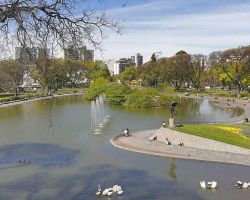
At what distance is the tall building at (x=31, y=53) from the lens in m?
11.3

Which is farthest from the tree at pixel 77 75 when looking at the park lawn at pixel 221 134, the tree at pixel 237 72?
the park lawn at pixel 221 134

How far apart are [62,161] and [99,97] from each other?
54.6 metres

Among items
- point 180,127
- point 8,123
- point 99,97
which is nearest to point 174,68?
point 99,97

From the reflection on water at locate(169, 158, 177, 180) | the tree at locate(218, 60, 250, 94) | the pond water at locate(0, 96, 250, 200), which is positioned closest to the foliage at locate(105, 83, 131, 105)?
the tree at locate(218, 60, 250, 94)

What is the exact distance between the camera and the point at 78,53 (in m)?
11.6

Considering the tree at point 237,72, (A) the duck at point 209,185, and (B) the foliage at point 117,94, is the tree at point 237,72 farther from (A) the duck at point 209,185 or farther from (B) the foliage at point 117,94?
Answer: (A) the duck at point 209,185

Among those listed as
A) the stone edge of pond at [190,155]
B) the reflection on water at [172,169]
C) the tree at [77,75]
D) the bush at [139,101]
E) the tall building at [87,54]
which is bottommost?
the reflection on water at [172,169]

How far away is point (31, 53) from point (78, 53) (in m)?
1.28

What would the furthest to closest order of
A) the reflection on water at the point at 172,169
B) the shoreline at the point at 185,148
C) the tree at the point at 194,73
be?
1. the tree at the point at 194,73
2. the shoreline at the point at 185,148
3. the reflection on water at the point at 172,169

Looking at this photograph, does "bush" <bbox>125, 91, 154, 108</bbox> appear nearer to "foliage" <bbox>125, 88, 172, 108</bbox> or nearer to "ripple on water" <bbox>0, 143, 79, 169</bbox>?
"foliage" <bbox>125, 88, 172, 108</bbox>

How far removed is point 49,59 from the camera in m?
11.7

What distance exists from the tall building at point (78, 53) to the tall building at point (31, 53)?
0.60m

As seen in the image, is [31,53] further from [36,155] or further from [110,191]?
[36,155]

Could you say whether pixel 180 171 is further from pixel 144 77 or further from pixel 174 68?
pixel 144 77
